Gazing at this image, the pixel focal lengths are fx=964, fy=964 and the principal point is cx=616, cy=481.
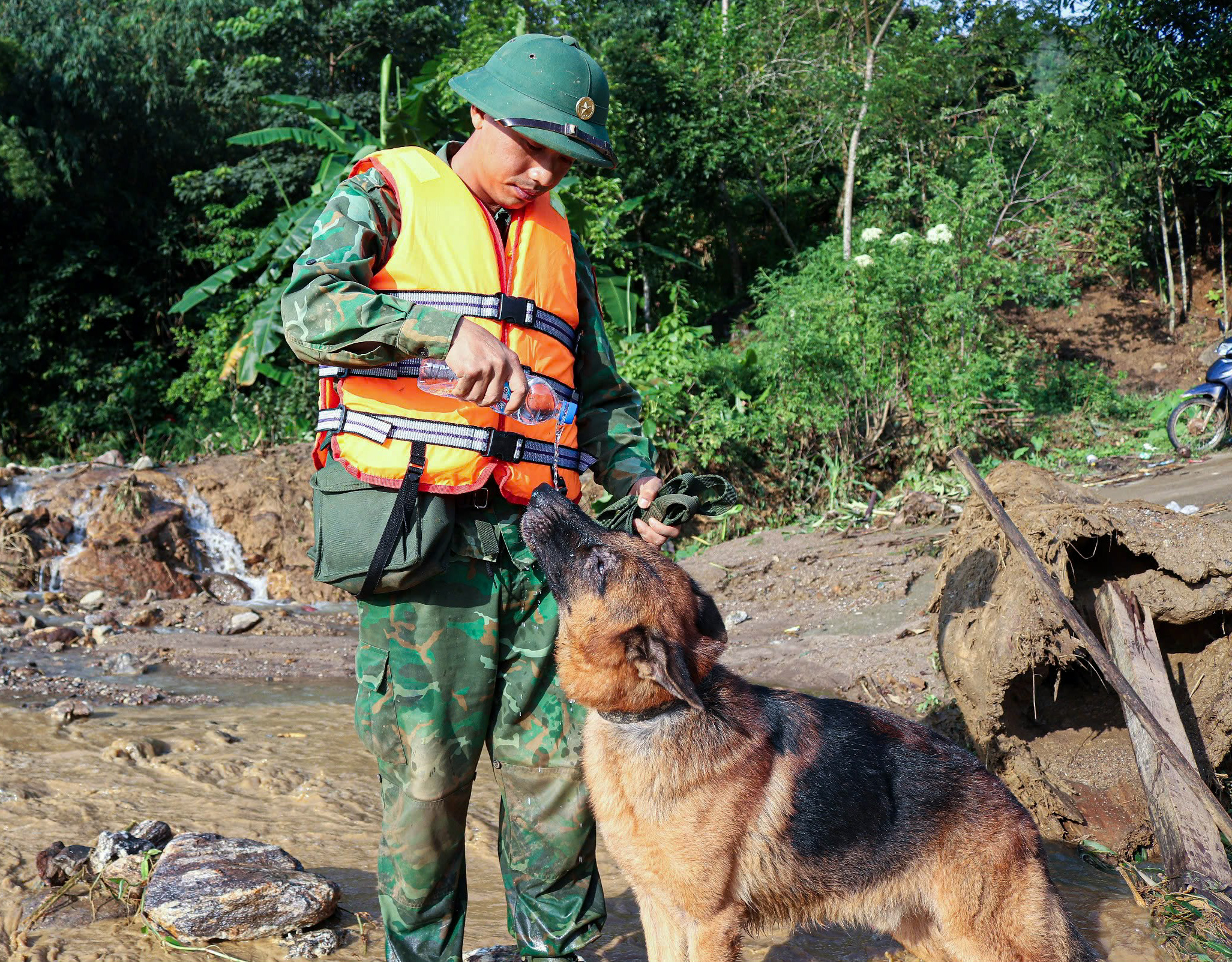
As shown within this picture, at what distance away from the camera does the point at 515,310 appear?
2.93m

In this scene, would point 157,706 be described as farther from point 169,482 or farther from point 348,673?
point 169,482

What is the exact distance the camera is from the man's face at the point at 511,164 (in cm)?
293

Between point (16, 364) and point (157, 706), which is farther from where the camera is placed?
point (16, 364)

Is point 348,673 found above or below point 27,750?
below

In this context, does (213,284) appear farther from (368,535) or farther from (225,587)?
(368,535)

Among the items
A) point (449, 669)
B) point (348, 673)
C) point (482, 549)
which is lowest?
point (348, 673)

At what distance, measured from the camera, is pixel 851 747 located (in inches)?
126

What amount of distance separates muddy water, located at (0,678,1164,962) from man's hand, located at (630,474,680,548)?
168 centimetres

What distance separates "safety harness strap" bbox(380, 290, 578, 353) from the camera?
2850 mm

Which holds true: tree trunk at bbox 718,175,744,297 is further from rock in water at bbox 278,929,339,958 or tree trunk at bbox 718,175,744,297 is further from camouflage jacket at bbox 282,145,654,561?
rock in water at bbox 278,929,339,958

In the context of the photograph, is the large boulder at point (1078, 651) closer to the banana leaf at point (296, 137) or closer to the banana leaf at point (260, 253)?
the banana leaf at point (260, 253)

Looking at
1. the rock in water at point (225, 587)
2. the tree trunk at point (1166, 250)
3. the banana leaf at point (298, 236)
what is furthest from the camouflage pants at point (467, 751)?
the tree trunk at point (1166, 250)

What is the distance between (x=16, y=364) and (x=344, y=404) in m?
19.2

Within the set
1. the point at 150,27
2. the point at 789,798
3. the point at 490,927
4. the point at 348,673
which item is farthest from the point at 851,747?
the point at 150,27
